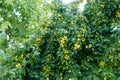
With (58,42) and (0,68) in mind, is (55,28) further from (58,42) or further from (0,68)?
(0,68)

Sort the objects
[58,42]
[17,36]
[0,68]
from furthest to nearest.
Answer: [17,36] < [58,42] < [0,68]

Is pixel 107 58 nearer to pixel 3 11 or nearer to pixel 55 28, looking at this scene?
pixel 55 28

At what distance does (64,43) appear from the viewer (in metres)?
3.10

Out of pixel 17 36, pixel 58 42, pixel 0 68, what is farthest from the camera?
pixel 17 36

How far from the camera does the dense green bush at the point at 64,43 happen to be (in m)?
3.05

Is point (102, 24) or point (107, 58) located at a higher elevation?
point (102, 24)

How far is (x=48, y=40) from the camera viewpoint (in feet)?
10.8

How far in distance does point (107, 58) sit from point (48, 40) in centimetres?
76

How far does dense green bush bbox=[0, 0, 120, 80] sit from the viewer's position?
3.05 m

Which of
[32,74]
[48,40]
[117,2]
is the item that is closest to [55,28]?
[48,40]

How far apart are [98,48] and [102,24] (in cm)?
33

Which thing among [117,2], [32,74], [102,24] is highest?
[117,2]

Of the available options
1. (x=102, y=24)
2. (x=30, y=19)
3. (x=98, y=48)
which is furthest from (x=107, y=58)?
(x=30, y=19)

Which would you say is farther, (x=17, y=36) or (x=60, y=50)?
(x=17, y=36)
